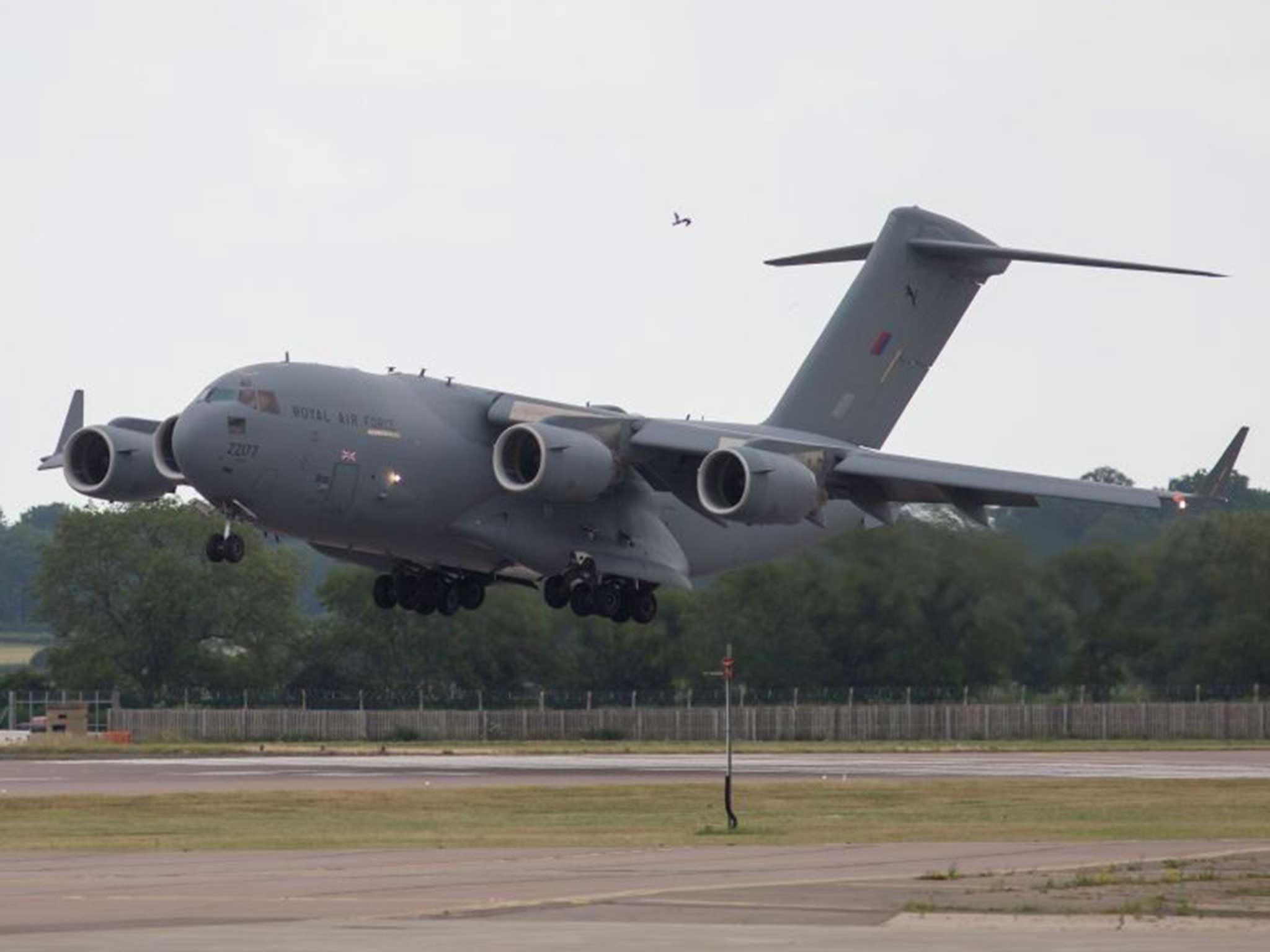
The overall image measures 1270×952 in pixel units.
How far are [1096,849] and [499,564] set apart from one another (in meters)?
15.5

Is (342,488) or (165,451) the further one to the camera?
(165,451)

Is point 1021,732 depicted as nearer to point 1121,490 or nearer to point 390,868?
point 1121,490

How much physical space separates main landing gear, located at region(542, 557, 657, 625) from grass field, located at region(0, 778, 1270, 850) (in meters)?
2.89

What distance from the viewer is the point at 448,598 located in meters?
37.6

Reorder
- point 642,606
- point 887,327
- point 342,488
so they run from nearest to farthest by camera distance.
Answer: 1. point 342,488
2. point 642,606
3. point 887,327

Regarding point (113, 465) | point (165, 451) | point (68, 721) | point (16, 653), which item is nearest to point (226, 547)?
point (165, 451)

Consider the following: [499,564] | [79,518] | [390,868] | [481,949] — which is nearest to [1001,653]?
[499,564]

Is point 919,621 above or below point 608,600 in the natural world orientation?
above

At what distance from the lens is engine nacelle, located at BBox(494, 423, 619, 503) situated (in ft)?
114

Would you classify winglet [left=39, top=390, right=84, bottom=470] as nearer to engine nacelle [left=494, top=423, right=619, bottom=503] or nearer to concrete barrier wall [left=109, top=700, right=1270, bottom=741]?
engine nacelle [left=494, top=423, right=619, bottom=503]

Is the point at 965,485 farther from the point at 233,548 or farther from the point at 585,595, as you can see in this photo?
the point at 233,548

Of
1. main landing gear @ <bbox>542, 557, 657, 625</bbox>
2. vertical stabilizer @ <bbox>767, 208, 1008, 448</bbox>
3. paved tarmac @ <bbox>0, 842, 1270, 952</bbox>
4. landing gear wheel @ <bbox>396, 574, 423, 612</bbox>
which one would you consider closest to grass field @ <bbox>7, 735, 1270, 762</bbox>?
vertical stabilizer @ <bbox>767, 208, 1008, 448</bbox>

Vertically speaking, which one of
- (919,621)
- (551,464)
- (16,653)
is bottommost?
(919,621)

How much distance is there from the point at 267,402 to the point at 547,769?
36.7 feet
